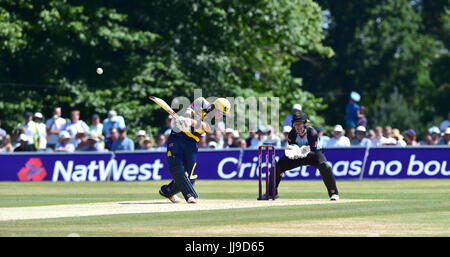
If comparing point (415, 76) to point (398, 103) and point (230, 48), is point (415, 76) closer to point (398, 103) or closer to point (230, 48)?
point (398, 103)

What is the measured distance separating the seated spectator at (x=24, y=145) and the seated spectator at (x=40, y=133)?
32 cm

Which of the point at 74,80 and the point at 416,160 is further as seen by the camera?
the point at 74,80

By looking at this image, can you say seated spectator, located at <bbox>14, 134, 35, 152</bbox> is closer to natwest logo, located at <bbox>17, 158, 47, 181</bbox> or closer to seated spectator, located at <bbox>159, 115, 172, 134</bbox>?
natwest logo, located at <bbox>17, 158, 47, 181</bbox>

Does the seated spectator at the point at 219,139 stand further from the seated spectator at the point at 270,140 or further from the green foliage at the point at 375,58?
the green foliage at the point at 375,58

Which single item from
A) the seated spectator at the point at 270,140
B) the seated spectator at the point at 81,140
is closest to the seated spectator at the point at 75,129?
the seated spectator at the point at 81,140

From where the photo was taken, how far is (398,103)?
205ft

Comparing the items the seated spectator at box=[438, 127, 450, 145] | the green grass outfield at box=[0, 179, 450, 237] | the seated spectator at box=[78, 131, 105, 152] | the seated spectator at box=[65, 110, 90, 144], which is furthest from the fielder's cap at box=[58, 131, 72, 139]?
the seated spectator at box=[438, 127, 450, 145]

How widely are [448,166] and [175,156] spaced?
37.7 ft

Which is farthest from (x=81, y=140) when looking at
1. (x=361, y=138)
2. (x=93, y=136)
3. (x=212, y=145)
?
(x=361, y=138)

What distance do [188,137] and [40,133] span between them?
12.2 meters

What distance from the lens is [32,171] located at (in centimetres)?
2703

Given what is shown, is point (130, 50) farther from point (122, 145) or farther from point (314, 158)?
point (314, 158)

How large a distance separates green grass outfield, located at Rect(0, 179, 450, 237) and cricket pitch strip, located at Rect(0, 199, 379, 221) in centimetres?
24

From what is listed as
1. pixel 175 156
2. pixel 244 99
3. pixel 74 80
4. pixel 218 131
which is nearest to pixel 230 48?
pixel 244 99
